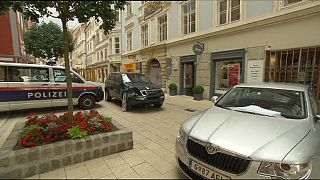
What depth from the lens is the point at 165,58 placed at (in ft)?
51.0

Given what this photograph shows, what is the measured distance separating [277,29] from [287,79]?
2.11 meters

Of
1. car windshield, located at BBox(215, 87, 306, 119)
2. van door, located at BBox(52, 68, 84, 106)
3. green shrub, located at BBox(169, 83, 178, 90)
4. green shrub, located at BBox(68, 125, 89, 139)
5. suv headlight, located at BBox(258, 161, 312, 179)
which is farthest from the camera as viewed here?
green shrub, located at BBox(169, 83, 178, 90)

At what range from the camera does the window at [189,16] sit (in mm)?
12414

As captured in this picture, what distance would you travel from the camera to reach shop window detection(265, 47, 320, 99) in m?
7.38

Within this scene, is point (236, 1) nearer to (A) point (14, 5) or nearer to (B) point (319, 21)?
(B) point (319, 21)

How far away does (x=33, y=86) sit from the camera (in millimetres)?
7027

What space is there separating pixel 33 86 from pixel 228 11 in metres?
9.60

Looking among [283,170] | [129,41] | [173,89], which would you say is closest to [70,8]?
[283,170]

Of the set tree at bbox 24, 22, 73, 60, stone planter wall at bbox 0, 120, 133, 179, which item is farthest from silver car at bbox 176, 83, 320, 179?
tree at bbox 24, 22, 73, 60

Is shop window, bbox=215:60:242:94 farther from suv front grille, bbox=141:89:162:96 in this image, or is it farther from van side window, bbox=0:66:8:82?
van side window, bbox=0:66:8:82

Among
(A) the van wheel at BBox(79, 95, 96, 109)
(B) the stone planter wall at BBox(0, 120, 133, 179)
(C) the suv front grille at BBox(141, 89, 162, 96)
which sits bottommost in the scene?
(B) the stone planter wall at BBox(0, 120, 133, 179)

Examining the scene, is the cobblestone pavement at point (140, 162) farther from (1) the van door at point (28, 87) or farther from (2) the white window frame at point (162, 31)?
(2) the white window frame at point (162, 31)

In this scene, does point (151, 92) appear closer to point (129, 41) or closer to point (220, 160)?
point (220, 160)

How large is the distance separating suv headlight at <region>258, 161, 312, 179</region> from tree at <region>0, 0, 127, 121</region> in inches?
125
